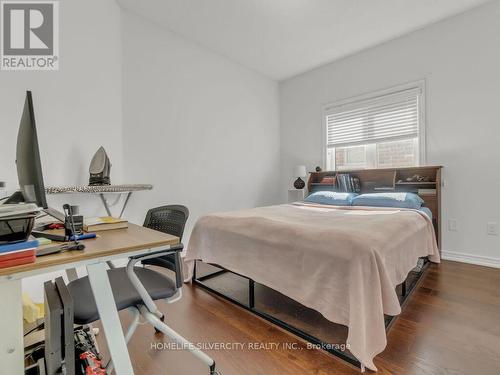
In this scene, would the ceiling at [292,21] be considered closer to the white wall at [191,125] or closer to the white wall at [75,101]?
the white wall at [191,125]

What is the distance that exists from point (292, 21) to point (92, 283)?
3.34 metres

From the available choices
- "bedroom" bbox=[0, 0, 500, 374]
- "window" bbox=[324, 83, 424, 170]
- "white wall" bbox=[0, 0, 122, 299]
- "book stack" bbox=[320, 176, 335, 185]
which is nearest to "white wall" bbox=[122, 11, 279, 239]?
"bedroom" bbox=[0, 0, 500, 374]

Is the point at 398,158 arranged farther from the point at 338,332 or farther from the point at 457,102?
the point at 338,332

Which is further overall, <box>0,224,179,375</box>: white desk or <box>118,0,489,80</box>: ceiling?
<box>118,0,489,80</box>: ceiling

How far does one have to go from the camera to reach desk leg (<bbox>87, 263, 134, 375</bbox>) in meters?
0.92

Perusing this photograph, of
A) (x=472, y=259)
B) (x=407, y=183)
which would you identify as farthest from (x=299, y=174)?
(x=472, y=259)

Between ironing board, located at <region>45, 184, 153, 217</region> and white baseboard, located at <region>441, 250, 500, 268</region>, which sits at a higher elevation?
ironing board, located at <region>45, 184, 153, 217</region>

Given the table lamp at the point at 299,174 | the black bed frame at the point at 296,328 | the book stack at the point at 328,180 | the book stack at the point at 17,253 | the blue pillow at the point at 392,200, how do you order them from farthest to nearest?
1. the table lamp at the point at 299,174
2. the book stack at the point at 328,180
3. the blue pillow at the point at 392,200
4. the black bed frame at the point at 296,328
5. the book stack at the point at 17,253

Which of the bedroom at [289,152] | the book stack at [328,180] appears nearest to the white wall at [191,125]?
the bedroom at [289,152]

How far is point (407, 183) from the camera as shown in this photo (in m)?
3.21

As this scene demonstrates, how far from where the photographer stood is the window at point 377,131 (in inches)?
132

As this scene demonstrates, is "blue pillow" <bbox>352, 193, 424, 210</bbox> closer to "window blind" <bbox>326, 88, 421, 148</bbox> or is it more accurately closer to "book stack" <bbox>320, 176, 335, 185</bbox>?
"book stack" <bbox>320, 176, 335, 185</bbox>

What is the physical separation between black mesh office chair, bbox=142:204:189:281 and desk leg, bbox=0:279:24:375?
0.67 m

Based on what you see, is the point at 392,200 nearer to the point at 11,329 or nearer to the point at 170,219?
the point at 170,219
